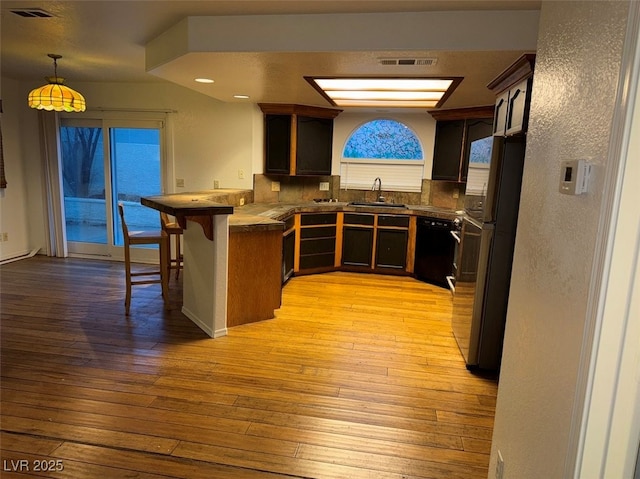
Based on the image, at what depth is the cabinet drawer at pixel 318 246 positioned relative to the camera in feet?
17.1

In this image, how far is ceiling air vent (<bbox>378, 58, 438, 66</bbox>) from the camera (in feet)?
9.24

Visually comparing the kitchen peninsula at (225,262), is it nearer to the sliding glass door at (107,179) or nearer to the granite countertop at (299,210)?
the granite countertop at (299,210)

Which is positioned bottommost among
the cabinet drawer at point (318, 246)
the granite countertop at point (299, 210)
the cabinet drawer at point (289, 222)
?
the cabinet drawer at point (318, 246)

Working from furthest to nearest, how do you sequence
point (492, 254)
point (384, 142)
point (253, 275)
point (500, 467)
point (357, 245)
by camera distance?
point (384, 142), point (357, 245), point (253, 275), point (492, 254), point (500, 467)

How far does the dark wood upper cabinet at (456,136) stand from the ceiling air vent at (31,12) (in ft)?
13.6

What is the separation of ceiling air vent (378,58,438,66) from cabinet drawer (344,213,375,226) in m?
2.61

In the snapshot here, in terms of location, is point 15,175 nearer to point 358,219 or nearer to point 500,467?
point 358,219

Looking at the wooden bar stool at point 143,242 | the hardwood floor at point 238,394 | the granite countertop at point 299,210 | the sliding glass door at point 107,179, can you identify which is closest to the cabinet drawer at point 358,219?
the granite countertop at point 299,210

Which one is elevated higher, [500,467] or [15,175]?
[15,175]

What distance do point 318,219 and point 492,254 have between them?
8.96 feet

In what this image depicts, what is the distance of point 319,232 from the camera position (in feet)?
17.3

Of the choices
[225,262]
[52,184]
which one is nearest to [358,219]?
[225,262]

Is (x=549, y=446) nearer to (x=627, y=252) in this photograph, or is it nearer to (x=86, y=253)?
(x=627, y=252)

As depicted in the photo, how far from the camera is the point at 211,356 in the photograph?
304cm
